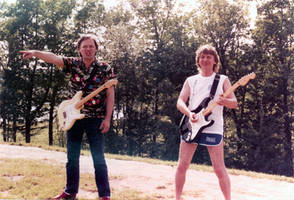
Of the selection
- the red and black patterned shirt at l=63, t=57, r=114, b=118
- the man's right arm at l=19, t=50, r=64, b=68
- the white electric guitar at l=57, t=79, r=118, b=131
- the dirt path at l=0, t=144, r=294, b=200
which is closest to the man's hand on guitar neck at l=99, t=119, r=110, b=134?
the red and black patterned shirt at l=63, t=57, r=114, b=118

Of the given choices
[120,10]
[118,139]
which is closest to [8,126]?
[118,139]

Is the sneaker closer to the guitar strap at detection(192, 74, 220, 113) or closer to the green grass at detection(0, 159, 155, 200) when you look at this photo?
the green grass at detection(0, 159, 155, 200)

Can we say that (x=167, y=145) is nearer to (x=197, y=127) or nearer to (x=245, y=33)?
(x=245, y=33)

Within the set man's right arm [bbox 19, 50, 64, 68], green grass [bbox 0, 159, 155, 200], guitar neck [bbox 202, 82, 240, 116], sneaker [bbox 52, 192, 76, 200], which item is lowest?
green grass [bbox 0, 159, 155, 200]

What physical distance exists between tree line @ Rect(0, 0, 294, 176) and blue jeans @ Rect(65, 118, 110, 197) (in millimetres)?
18443

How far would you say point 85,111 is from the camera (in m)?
3.86

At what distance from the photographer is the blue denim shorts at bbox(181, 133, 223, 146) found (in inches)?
133

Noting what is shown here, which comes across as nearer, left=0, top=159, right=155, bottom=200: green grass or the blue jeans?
the blue jeans

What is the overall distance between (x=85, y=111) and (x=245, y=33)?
23.7 metres

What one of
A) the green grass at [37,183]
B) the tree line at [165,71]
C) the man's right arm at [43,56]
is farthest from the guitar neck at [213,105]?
the tree line at [165,71]

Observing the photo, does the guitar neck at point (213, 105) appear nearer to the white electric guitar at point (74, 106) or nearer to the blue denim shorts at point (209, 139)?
the blue denim shorts at point (209, 139)

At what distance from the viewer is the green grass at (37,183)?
435 cm

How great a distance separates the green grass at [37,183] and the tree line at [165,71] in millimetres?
16630

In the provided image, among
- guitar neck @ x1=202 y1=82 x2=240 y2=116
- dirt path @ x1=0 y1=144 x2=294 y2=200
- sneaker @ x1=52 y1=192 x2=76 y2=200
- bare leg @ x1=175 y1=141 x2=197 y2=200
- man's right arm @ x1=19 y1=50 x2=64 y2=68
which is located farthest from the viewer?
dirt path @ x1=0 y1=144 x2=294 y2=200
